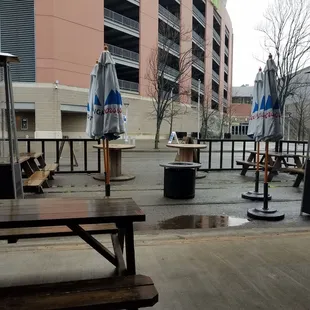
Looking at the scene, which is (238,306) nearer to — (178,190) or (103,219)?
(103,219)

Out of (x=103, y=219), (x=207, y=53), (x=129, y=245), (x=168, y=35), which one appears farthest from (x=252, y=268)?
(x=207, y=53)

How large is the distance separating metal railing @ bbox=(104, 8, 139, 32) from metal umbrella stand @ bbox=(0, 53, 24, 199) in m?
29.1

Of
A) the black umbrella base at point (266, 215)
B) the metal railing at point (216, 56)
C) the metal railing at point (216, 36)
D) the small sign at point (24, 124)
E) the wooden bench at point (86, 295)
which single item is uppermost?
the metal railing at point (216, 36)

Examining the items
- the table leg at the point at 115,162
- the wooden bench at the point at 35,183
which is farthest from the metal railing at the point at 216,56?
the wooden bench at the point at 35,183

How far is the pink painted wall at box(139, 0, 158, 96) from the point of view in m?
35.0

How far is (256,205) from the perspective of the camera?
6840mm

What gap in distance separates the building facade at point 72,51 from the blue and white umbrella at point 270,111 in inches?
966

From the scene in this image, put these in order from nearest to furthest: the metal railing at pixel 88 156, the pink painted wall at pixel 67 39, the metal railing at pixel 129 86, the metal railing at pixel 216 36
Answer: the metal railing at pixel 88 156 < the pink painted wall at pixel 67 39 < the metal railing at pixel 129 86 < the metal railing at pixel 216 36

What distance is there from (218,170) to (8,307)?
34.0 feet

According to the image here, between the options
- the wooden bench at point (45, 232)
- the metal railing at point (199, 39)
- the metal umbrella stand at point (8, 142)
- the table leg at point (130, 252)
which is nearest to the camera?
the table leg at point (130, 252)

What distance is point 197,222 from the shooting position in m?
5.70

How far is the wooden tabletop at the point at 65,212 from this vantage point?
2.47 meters

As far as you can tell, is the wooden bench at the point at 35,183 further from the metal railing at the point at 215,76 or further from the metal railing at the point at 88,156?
the metal railing at the point at 215,76

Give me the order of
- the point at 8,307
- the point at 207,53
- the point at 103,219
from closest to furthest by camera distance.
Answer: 1. the point at 8,307
2. the point at 103,219
3. the point at 207,53
